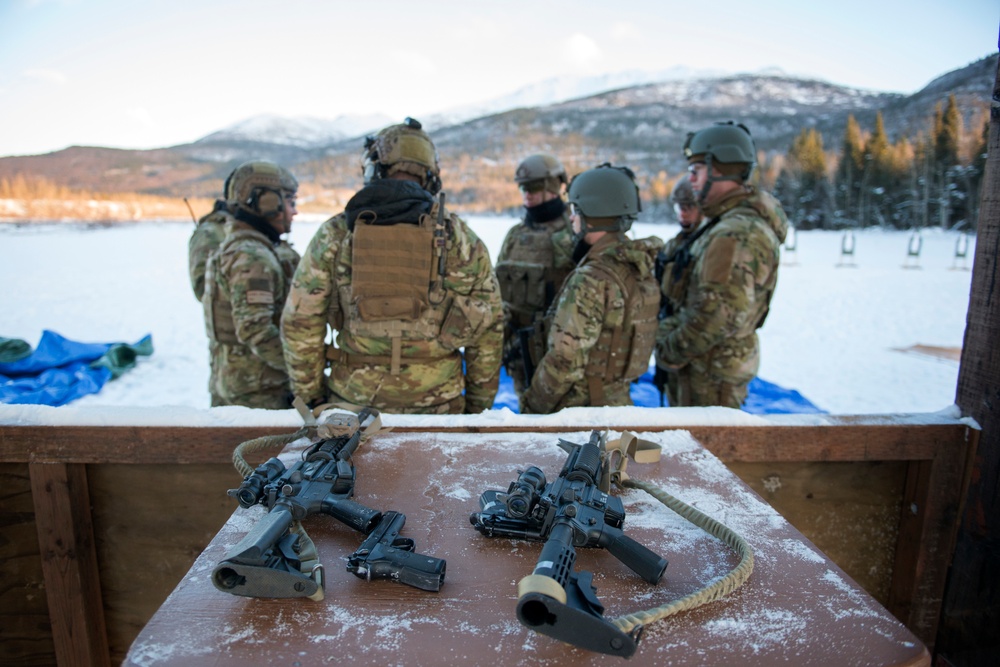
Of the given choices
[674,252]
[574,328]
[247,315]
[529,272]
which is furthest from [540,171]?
[247,315]

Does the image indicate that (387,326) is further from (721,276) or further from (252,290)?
(721,276)

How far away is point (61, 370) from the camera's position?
20.9 feet

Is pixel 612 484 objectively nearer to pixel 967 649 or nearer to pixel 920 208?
pixel 967 649

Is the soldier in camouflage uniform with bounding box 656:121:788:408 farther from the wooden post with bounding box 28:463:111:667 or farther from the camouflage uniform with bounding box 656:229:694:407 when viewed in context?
the wooden post with bounding box 28:463:111:667

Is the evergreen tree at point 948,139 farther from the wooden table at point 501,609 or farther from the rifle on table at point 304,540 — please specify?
the rifle on table at point 304,540

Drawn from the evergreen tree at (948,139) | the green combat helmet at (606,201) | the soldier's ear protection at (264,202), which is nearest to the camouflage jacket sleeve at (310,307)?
the soldier's ear protection at (264,202)

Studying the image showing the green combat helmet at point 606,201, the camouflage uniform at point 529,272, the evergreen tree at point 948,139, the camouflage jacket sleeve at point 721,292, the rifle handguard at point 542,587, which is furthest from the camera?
the evergreen tree at point 948,139

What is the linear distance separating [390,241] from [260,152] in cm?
3423

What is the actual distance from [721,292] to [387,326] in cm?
183

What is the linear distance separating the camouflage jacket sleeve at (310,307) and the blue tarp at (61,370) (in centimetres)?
406

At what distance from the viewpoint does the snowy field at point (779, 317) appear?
6.66m

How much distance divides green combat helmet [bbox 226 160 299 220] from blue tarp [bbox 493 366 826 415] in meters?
2.47

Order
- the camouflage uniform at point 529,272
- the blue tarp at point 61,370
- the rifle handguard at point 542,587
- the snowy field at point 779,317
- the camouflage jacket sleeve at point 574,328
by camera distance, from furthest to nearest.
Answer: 1. the snowy field at point 779,317
2. the blue tarp at point 61,370
3. the camouflage uniform at point 529,272
4. the camouflage jacket sleeve at point 574,328
5. the rifle handguard at point 542,587

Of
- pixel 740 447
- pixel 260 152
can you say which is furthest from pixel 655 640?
pixel 260 152
